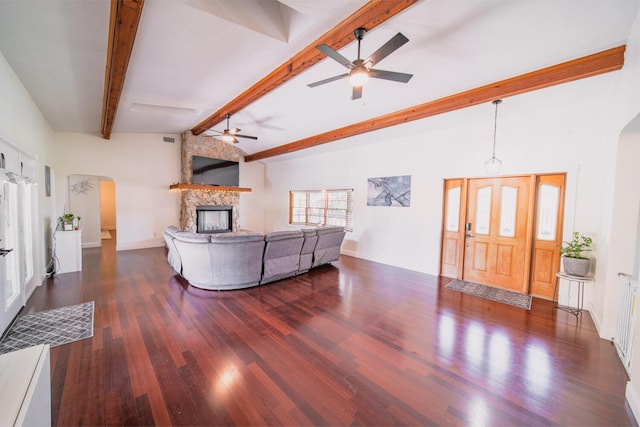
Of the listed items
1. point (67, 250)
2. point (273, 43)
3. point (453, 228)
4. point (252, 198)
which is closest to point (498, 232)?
point (453, 228)

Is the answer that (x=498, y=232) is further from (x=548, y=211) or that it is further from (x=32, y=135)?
(x=32, y=135)

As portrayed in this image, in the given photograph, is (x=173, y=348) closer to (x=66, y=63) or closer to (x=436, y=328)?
(x=436, y=328)

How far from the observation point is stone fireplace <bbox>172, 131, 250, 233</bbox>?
285 inches

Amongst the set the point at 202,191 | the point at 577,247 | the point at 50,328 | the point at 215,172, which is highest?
the point at 215,172

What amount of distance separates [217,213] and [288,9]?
21.4 ft

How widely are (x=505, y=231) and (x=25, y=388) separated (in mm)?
5451

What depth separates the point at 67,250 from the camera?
4.49 meters

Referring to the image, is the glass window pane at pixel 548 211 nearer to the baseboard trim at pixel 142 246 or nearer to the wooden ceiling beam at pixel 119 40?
the wooden ceiling beam at pixel 119 40

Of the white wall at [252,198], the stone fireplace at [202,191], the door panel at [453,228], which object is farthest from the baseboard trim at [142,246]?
the door panel at [453,228]

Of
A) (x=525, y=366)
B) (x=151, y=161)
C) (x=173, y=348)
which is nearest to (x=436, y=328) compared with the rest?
(x=525, y=366)

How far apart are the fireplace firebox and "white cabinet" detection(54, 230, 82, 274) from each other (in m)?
3.04

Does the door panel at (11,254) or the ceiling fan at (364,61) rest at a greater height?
the ceiling fan at (364,61)

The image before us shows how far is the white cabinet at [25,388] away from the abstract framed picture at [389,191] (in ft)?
17.6

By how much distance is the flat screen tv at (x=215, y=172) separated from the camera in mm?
7418
